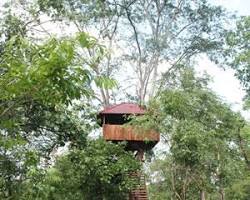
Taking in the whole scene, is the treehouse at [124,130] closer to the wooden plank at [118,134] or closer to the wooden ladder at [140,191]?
the wooden plank at [118,134]

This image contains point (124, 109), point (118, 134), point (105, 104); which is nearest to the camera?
point (118, 134)

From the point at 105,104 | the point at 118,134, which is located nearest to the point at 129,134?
the point at 118,134

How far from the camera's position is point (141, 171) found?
13.6 meters

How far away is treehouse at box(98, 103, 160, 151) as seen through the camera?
14.0 meters

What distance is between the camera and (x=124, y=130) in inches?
560

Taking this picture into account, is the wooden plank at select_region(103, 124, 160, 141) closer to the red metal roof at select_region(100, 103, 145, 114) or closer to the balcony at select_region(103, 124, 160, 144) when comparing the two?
the balcony at select_region(103, 124, 160, 144)

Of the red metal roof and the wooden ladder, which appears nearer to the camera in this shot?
the wooden ladder

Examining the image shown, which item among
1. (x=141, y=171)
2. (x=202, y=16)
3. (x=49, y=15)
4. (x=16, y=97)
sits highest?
(x=202, y=16)

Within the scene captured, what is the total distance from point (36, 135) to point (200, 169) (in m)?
3.96

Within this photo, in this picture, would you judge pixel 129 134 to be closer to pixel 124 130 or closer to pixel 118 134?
pixel 124 130

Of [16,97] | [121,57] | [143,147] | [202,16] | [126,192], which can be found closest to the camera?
[16,97]

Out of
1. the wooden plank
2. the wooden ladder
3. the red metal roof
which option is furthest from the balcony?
the wooden ladder

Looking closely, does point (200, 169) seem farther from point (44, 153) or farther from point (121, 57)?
point (121, 57)

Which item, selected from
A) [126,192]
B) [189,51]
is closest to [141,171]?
[126,192]
